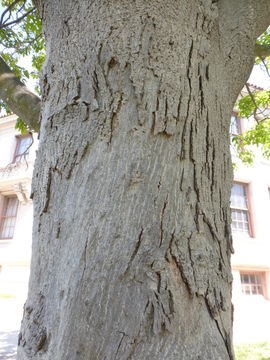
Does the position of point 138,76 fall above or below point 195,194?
above

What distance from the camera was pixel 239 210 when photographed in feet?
36.0

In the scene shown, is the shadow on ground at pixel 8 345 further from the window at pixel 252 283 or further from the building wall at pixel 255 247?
the window at pixel 252 283

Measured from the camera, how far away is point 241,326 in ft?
21.6

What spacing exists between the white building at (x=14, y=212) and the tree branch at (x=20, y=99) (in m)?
7.13

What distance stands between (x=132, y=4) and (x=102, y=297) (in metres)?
1.07

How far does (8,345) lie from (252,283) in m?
8.28

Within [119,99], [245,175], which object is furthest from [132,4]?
[245,175]

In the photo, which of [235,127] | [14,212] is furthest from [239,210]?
[14,212]

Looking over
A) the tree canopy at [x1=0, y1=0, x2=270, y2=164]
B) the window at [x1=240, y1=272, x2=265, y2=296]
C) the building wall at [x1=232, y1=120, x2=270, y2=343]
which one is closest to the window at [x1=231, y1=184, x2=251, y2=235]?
the building wall at [x1=232, y1=120, x2=270, y2=343]

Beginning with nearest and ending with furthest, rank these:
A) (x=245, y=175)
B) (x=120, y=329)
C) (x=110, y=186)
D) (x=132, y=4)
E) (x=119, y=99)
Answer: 1. (x=120, y=329)
2. (x=110, y=186)
3. (x=119, y=99)
4. (x=132, y=4)
5. (x=245, y=175)

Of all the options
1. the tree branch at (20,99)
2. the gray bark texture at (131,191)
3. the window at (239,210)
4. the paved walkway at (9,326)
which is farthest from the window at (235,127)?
the gray bark texture at (131,191)

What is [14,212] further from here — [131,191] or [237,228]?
[131,191]

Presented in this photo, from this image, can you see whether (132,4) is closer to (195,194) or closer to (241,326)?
(195,194)

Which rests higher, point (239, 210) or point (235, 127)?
point (235, 127)
